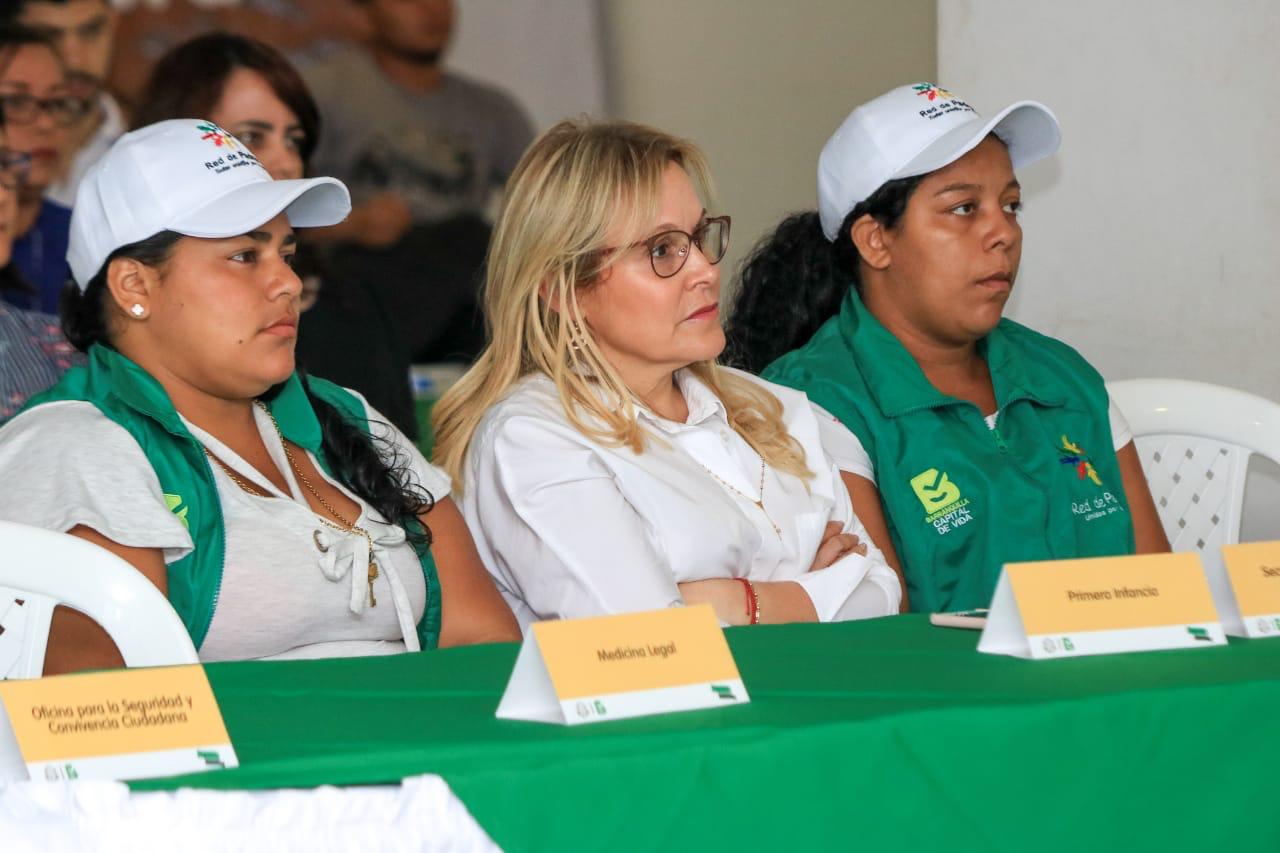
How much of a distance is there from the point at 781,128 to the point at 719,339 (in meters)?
1.91

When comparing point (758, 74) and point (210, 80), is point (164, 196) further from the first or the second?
point (758, 74)

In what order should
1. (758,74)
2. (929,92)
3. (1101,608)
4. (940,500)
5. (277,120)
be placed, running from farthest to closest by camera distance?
(758,74) → (277,120) → (929,92) → (940,500) → (1101,608)

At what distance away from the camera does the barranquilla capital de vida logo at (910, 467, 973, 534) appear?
2289 millimetres

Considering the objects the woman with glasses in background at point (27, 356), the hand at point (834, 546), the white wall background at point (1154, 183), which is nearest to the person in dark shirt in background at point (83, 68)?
the woman with glasses in background at point (27, 356)

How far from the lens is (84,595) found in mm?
1556

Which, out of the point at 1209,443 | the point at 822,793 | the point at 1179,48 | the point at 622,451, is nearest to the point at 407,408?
the point at 622,451

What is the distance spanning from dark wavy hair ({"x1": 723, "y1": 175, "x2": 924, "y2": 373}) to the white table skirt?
70.1 inches

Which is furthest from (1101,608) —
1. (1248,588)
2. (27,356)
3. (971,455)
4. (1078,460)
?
(27,356)

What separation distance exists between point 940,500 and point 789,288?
1.84 ft

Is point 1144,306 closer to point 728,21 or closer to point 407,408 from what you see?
point 728,21

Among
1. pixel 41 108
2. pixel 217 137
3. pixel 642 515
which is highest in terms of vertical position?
pixel 217 137

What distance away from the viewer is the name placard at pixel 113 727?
1015 millimetres

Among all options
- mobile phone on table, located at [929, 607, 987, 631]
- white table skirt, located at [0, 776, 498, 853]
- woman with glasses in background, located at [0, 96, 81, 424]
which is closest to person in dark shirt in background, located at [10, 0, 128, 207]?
woman with glasses in background, located at [0, 96, 81, 424]

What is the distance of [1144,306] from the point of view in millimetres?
3316
